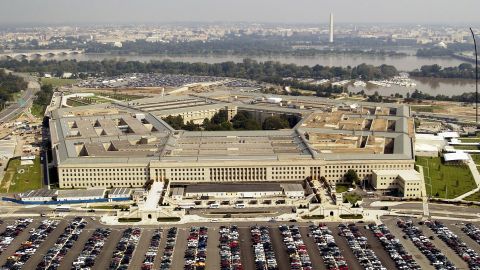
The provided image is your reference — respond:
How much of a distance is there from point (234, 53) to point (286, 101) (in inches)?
2840

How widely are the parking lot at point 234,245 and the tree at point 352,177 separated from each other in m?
5.20

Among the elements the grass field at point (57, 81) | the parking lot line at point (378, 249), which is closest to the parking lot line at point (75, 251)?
the parking lot line at point (378, 249)

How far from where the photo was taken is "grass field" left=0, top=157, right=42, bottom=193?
96.0ft

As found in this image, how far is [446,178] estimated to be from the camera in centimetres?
3059

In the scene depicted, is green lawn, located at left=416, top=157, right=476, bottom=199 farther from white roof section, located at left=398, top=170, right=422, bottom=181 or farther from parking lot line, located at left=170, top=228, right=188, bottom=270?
parking lot line, located at left=170, top=228, right=188, bottom=270

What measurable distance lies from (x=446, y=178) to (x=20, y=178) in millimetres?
23095

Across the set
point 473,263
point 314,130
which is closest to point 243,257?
point 473,263

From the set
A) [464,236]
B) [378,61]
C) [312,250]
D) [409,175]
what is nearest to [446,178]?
[409,175]

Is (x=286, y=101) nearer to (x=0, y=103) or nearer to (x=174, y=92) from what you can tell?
(x=174, y=92)

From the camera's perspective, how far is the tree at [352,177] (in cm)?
2923

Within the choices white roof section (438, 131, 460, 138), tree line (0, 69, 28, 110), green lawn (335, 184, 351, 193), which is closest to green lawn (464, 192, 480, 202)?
green lawn (335, 184, 351, 193)

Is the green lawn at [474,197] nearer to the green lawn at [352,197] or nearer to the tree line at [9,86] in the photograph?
the green lawn at [352,197]

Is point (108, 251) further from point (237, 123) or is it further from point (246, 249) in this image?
point (237, 123)

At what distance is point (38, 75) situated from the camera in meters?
82.2
